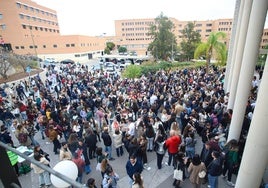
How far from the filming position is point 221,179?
6.72m

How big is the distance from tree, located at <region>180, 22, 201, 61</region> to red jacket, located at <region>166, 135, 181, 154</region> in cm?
3866

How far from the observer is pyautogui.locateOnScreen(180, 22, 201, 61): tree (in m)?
41.5

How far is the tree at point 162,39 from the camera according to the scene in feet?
139

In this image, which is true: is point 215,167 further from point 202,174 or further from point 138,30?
point 138,30

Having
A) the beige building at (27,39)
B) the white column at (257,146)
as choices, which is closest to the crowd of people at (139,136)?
the white column at (257,146)

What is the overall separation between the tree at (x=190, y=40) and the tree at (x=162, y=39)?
8.71 feet

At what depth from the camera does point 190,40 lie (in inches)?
1655

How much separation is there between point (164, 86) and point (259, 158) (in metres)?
11.3

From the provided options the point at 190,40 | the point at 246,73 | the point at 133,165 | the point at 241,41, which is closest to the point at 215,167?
the point at 133,165

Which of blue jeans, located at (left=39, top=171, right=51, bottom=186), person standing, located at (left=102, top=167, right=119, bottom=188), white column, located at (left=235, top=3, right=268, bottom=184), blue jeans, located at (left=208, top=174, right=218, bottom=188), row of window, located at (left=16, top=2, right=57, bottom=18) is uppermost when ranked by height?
row of window, located at (left=16, top=2, right=57, bottom=18)

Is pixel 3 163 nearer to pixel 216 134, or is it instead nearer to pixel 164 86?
pixel 216 134

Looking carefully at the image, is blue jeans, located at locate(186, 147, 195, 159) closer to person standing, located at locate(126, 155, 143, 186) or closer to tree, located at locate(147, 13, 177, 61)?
person standing, located at locate(126, 155, 143, 186)

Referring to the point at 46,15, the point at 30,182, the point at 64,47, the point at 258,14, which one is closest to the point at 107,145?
the point at 30,182

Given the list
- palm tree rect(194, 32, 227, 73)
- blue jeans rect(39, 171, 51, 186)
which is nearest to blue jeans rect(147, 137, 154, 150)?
blue jeans rect(39, 171, 51, 186)
